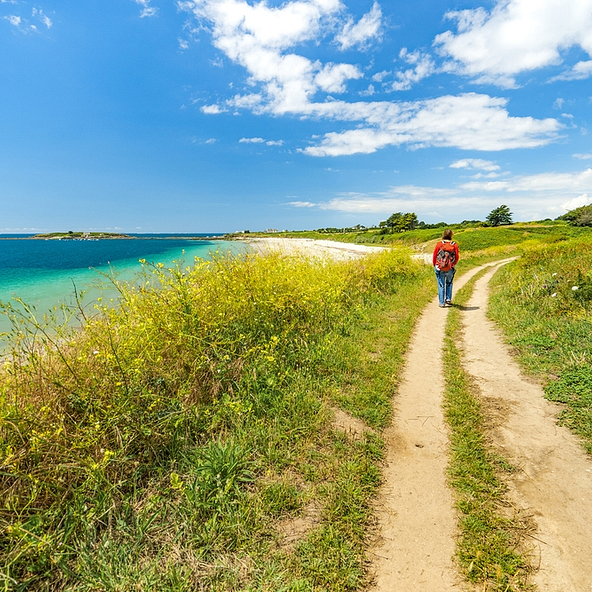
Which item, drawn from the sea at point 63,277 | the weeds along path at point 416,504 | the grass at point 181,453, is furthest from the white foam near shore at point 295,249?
the weeds along path at point 416,504

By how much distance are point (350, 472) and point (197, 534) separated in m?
1.68

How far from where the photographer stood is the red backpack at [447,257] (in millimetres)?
10000

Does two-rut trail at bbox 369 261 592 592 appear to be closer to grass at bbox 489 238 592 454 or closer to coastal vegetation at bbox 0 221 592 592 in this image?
coastal vegetation at bbox 0 221 592 592

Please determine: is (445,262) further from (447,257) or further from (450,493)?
(450,493)

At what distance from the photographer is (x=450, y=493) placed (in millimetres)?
3156

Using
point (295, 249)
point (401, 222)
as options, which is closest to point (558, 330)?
point (295, 249)

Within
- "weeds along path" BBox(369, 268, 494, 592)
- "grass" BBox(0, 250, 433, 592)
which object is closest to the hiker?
"grass" BBox(0, 250, 433, 592)

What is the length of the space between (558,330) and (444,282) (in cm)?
423

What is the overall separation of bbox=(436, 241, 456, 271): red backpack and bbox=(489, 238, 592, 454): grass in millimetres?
1925

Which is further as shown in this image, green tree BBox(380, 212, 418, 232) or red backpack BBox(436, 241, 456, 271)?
green tree BBox(380, 212, 418, 232)

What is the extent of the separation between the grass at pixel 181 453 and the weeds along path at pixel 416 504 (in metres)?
0.20

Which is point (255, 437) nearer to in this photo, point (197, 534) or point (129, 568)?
point (197, 534)

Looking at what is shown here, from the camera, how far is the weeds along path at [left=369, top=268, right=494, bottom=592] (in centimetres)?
243

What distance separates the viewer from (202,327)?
16.1 ft
